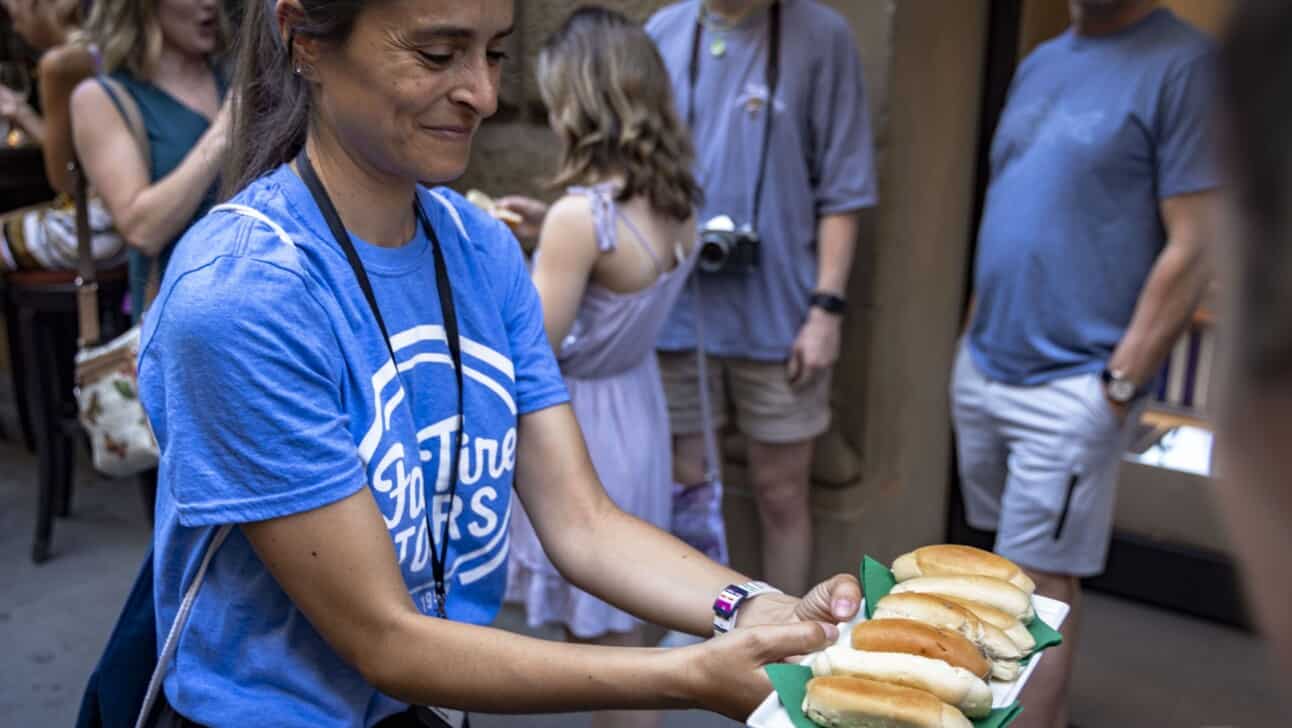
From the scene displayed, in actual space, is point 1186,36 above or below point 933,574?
above

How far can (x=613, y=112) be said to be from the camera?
9.18ft

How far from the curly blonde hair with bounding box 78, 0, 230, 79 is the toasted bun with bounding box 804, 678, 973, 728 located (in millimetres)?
2564

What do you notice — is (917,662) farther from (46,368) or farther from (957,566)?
(46,368)

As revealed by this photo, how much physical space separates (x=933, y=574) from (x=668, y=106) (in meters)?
1.61

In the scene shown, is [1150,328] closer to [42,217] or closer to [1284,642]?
[1284,642]

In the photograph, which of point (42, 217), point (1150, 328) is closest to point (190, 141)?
point (42, 217)

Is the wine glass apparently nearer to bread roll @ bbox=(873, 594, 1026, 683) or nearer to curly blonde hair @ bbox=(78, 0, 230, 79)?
curly blonde hair @ bbox=(78, 0, 230, 79)

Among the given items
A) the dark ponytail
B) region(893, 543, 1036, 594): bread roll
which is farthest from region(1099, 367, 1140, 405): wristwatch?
the dark ponytail

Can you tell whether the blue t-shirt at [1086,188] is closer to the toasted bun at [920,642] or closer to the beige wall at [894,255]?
the beige wall at [894,255]

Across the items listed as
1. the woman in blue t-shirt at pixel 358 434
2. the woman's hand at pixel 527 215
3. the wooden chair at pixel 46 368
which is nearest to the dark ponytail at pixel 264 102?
the woman in blue t-shirt at pixel 358 434

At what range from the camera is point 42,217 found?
398 cm

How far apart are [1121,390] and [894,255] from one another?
102 cm

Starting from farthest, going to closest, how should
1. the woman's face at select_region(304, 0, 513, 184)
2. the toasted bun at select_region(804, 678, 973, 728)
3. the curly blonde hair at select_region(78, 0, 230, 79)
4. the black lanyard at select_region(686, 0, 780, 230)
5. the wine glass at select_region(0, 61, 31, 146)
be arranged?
the wine glass at select_region(0, 61, 31, 146) → the black lanyard at select_region(686, 0, 780, 230) → the curly blonde hair at select_region(78, 0, 230, 79) → the woman's face at select_region(304, 0, 513, 184) → the toasted bun at select_region(804, 678, 973, 728)

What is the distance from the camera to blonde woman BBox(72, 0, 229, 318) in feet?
10.1
